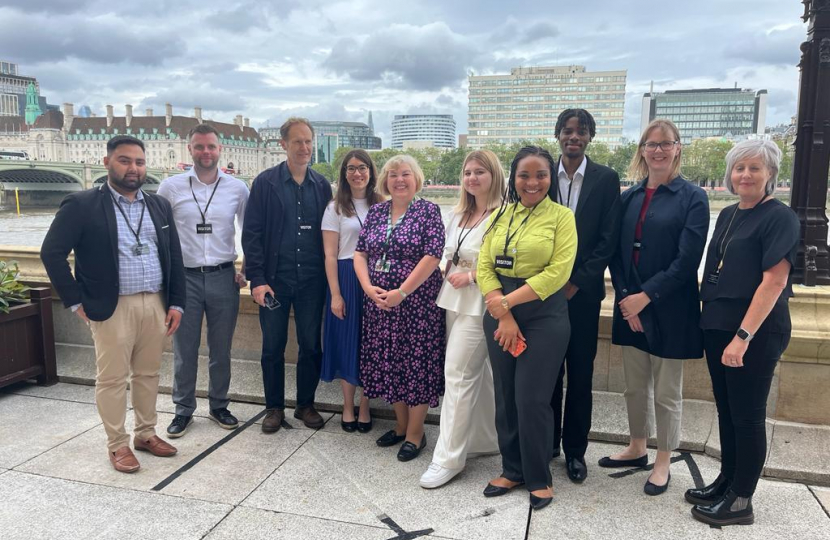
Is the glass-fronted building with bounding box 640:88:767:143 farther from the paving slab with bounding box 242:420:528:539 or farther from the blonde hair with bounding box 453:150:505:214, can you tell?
the paving slab with bounding box 242:420:528:539

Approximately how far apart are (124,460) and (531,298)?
97.9 inches

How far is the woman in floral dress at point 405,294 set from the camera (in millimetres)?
3375

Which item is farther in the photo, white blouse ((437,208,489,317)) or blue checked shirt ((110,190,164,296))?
blue checked shirt ((110,190,164,296))

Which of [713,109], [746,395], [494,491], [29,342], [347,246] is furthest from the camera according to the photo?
[713,109]

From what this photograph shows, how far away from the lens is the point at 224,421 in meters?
3.94

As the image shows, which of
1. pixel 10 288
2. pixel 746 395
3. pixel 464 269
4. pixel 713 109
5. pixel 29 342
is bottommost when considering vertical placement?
pixel 29 342

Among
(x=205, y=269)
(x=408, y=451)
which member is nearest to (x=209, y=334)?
(x=205, y=269)

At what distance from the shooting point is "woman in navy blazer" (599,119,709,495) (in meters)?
2.83

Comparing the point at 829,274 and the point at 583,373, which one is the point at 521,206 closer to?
the point at 583,373

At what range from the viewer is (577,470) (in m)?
3.18

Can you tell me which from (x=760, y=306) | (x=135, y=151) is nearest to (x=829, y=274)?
(x=760, y=306)

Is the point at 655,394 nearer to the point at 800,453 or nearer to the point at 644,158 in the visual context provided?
the point at 800,453

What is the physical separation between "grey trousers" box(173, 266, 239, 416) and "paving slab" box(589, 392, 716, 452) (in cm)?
258

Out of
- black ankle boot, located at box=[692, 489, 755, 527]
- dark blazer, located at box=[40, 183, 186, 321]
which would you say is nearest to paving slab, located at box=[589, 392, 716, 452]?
black ankle boot, located at box=[692, 489, 755, 527]
